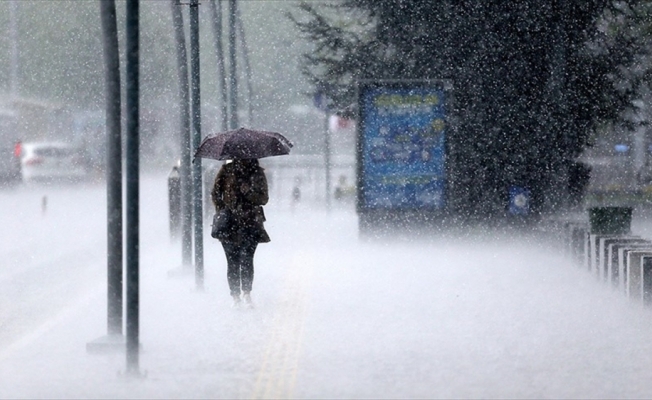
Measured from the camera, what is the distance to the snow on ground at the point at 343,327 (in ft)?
32.3

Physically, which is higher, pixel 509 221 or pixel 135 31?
pixel 135 31

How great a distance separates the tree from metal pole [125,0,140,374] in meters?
14.5

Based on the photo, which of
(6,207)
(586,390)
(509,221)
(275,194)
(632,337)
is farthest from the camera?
(275,194)

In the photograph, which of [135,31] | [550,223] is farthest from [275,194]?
[135,31]

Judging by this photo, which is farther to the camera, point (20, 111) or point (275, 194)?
point (20, 111)

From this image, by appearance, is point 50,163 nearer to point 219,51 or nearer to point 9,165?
point 9,165

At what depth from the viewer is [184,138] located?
17328mm

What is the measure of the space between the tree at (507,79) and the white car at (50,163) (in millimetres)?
26554

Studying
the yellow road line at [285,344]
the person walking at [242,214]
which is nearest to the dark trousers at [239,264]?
the person walking at [242,214]

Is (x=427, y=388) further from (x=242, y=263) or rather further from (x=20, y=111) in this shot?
(x=20, y=111)

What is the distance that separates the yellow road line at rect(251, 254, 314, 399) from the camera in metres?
9.66

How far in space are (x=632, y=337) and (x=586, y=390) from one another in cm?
271

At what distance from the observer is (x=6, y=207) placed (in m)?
35.8

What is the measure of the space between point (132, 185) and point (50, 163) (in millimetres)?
40662
